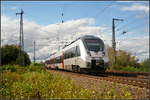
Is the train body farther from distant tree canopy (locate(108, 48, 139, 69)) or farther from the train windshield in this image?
distant tree canopy (locate(108, 48, 139, 69))

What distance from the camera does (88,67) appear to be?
80.8ft

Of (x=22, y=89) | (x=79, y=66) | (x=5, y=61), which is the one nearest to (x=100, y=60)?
(x=79, y=66)

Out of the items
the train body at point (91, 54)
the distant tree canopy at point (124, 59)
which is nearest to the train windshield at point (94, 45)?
the train body at point (91, 54)

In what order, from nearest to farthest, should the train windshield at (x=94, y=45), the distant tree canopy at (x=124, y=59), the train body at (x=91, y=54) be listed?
the train body at (x=91, y=54) < the train windshield at (x=94, y=45) < the distant tree canopy at (x=124, y=59)

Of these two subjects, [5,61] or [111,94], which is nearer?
[111,94]

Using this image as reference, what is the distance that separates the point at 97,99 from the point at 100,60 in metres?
16.2

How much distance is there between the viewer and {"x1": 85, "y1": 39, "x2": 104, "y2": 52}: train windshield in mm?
25191

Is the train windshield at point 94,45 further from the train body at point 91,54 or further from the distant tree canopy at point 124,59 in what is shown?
the distant tree canopy at point 124,59

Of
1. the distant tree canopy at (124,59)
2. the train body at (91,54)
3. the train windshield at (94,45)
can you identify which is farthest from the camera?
the distant tree canopy at (124,59)

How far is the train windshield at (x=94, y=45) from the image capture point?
2519 centimetres

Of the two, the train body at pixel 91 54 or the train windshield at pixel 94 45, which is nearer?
the train body at pixel 91 54

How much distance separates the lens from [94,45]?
25.4 metres

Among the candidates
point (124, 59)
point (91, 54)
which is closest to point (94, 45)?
point (91, 54)

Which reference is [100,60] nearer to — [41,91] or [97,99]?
[41,91]
